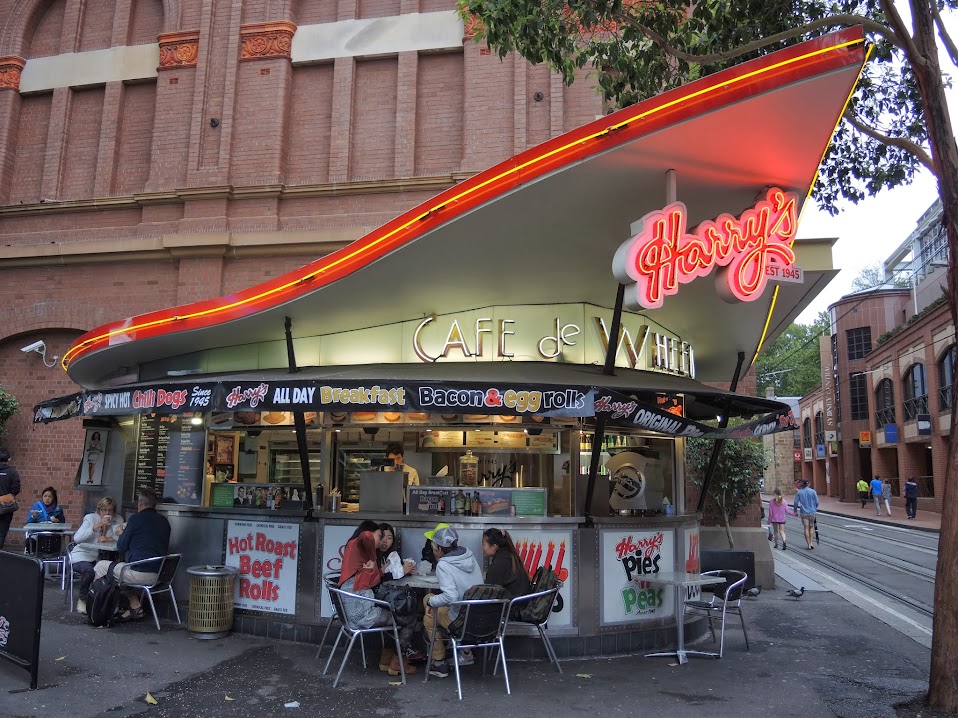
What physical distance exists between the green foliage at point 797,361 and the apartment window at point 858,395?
1422cm

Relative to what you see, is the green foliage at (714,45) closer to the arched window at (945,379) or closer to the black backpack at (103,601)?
the black backpack at (103,601)

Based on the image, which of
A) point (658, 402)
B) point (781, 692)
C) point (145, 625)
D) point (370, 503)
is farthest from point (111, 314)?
point (781, 692)

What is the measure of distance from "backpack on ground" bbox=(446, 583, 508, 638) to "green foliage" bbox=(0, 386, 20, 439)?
12.5 meters

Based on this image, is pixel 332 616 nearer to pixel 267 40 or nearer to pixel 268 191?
pixel 268 191

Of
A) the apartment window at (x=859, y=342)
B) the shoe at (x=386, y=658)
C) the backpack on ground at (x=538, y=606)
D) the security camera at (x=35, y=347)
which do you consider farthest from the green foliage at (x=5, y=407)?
the apartment window at (x=859, y=342)

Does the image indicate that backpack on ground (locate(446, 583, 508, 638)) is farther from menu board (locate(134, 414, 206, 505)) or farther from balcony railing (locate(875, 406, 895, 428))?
balcony railing (locate(875, 406, 895, 428))

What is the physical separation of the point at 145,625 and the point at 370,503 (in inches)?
114

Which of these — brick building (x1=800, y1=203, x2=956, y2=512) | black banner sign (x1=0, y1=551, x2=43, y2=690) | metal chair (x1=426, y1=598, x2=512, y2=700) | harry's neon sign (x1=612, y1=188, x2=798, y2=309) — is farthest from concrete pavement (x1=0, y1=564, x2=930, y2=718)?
brick building (x1=800, y1=203, x2=956, y2=512)

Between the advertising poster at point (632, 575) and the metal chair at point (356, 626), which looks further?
the advertising poster at point (632, 575)

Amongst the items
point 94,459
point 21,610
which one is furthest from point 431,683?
point 94,459

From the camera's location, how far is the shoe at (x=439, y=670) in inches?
280

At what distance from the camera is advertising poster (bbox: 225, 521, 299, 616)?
8.55 meters

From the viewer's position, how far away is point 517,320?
9477mm

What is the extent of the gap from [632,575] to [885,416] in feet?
123
